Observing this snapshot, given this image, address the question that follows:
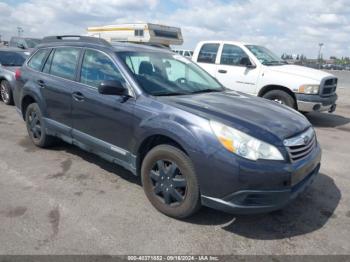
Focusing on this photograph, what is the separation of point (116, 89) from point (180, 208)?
1.45 meters

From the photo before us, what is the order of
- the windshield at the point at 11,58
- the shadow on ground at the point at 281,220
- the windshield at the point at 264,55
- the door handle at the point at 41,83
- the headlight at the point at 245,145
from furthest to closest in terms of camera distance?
1. the windshield at the point at 11,58
2. the windshield at the point at 264,55
3. the door handle at the point at 41,83
4. the shadow on ground at the point at 281,220
5. the headlight at the point at 245,145

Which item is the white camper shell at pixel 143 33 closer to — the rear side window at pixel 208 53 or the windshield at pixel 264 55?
the rear side window at pixel 208 53

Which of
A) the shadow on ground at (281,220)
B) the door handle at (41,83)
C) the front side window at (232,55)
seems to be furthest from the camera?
the front side window at (232,55)

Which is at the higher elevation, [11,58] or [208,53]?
[208,53]

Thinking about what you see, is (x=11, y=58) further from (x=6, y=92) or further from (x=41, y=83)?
(x=41, y=83)

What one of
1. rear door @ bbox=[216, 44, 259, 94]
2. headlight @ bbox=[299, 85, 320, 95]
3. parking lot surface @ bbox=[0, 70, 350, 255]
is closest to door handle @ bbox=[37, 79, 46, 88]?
parking lot surface @ bbox=[0, 70, 350, 255]

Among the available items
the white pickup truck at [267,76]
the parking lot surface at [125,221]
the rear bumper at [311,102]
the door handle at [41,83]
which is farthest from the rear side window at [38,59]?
the rear bumper at [311,102]

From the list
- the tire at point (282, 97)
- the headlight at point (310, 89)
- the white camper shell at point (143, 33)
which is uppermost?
the white camper shell at point (143, 33)

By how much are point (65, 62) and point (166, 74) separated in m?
1.60

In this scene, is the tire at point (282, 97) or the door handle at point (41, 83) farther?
the tire at point (282, 97)

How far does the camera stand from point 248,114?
3.70 meters

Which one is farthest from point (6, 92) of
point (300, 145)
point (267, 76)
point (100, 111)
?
point (300, 145)

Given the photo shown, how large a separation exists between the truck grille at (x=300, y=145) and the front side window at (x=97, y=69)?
198 cm

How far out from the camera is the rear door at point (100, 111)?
4090 millimetres
